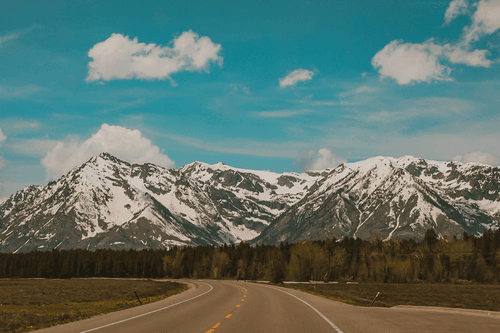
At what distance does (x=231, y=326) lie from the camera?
67.0ft

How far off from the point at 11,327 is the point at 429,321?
806 inches

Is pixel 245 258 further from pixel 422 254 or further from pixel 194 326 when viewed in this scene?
pixel 194 326

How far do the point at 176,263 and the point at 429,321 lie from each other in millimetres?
167362

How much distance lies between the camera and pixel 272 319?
23.4 m

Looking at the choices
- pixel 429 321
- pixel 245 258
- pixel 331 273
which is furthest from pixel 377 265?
pixel 429 321

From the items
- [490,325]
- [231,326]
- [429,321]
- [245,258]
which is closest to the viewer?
[231,326]

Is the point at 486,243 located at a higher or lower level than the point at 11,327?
higher

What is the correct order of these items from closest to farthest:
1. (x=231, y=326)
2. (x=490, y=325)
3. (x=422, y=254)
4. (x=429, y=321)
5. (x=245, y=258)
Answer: (x=231, y=326)
(x=490, y=325)
(x=429, y=321)
(x=422, y=254)
(x=245, y=258)

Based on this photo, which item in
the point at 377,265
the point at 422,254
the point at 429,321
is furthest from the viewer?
the point at 422,254

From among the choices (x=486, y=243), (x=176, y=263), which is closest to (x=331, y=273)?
(x=486, y=243)

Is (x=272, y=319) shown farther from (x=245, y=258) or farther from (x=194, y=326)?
(x=245, y=258)

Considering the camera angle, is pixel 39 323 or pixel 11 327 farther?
pixel 39 323

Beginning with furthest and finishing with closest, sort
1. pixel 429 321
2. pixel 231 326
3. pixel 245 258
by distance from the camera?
pixel 245 258 → pixel 429 321 → pixel 231 326

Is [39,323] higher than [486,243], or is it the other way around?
[486,243]
